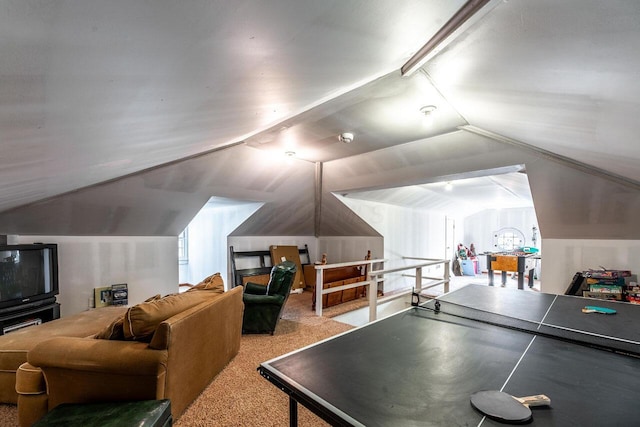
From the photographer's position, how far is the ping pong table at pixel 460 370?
0.91 meters

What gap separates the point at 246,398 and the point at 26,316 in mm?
2916

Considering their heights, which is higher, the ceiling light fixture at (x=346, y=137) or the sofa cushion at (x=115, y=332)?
the ceiling light fixture at (x=346, y=137)

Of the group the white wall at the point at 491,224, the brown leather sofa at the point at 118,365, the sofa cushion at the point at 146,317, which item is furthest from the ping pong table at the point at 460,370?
the white wall at the point at 491,224

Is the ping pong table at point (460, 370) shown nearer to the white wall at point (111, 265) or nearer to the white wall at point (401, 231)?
the white wall at point (401, 231)

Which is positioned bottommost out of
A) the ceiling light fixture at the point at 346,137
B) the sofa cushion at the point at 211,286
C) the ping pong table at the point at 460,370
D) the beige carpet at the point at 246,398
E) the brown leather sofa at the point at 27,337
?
the beige carpet at the point at 246,398

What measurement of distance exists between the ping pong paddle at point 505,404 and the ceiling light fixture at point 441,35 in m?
1.45

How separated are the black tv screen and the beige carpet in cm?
143

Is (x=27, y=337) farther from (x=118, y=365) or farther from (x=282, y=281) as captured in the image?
(x=282, y=281)

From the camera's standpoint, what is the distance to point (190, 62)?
1.05 metres

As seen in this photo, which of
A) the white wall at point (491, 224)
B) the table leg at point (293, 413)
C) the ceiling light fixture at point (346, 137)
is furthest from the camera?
the white wall at point (491, 224)

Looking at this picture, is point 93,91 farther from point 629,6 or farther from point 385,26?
point 629,6

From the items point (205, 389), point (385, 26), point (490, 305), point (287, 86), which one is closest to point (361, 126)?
point (287, 86)

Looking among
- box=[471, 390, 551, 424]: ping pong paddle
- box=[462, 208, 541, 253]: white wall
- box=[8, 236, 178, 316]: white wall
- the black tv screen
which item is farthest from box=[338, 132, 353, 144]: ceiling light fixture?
box=[462, 208, 541, 253]: white wall

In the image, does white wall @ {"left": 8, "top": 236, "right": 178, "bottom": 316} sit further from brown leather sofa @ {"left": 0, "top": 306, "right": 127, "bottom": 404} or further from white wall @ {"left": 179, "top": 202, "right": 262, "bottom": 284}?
brown leather sofa @ {"left": 0, "top": 306, "right": 127, "bottom": 404}
